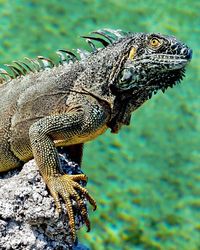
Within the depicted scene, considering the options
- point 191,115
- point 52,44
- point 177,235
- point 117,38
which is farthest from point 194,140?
point 117,38

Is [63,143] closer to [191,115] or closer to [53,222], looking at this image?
[53,222]

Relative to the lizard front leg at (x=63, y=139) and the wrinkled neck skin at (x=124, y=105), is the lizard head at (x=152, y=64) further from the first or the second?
the lizard front leg at (x=63, y=139)

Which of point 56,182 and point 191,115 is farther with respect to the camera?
point 191,115

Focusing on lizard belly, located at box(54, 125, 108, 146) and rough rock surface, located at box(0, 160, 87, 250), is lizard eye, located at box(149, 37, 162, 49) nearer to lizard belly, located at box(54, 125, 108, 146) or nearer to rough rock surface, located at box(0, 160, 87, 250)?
lizard belly, located at box(54, 125, 108, 146)

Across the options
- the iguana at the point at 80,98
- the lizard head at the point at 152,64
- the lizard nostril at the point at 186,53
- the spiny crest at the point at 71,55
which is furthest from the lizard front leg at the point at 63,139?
the lizard nostril at the point at 186,53

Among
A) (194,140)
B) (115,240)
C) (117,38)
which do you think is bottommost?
(117,38)

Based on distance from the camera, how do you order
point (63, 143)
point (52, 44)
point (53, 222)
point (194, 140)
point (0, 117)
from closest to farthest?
point (53, 222) → point (63, 143) → point (0, 117) → point (194, 140) → point (52, 44)

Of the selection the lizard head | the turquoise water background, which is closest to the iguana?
the lizard head
